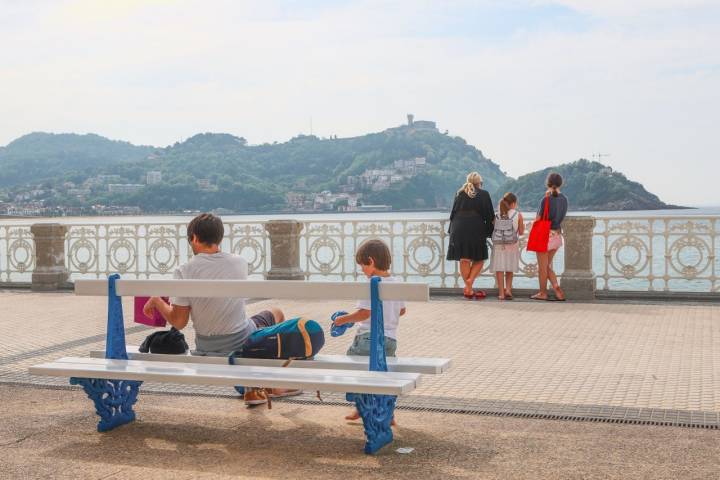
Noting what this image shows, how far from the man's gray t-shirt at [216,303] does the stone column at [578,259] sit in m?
7.46

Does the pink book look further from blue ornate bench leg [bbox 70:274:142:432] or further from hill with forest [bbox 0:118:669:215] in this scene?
hill with forest [bbox 0:118:669:215]

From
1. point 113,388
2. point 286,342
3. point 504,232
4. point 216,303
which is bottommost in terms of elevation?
point 113,388

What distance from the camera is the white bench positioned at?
460 centimetres

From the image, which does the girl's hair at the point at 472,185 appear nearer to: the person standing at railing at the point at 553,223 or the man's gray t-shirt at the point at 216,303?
the person standing at railing at the point at 553,223

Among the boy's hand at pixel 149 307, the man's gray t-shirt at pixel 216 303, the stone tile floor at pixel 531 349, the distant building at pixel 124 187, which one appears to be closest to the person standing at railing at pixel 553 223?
the stone tile floor at pixel 531 349

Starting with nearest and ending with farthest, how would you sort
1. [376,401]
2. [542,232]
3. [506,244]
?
[376,401], [542,232], [506,244]

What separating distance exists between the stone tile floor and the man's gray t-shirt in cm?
83

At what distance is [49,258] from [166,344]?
33.3ft

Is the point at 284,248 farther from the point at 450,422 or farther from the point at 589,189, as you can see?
the point at 589,189

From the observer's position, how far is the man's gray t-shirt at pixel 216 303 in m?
5.42

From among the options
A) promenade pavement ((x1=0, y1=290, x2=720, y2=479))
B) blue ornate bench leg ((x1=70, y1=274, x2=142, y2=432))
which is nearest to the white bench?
blue ornate bench leg ((x1=70, y1=274, x2=142, y2=432))

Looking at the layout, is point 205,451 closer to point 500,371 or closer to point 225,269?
point 225,269

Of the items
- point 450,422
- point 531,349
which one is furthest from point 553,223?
point 450,422

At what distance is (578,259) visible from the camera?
39.9 ft
